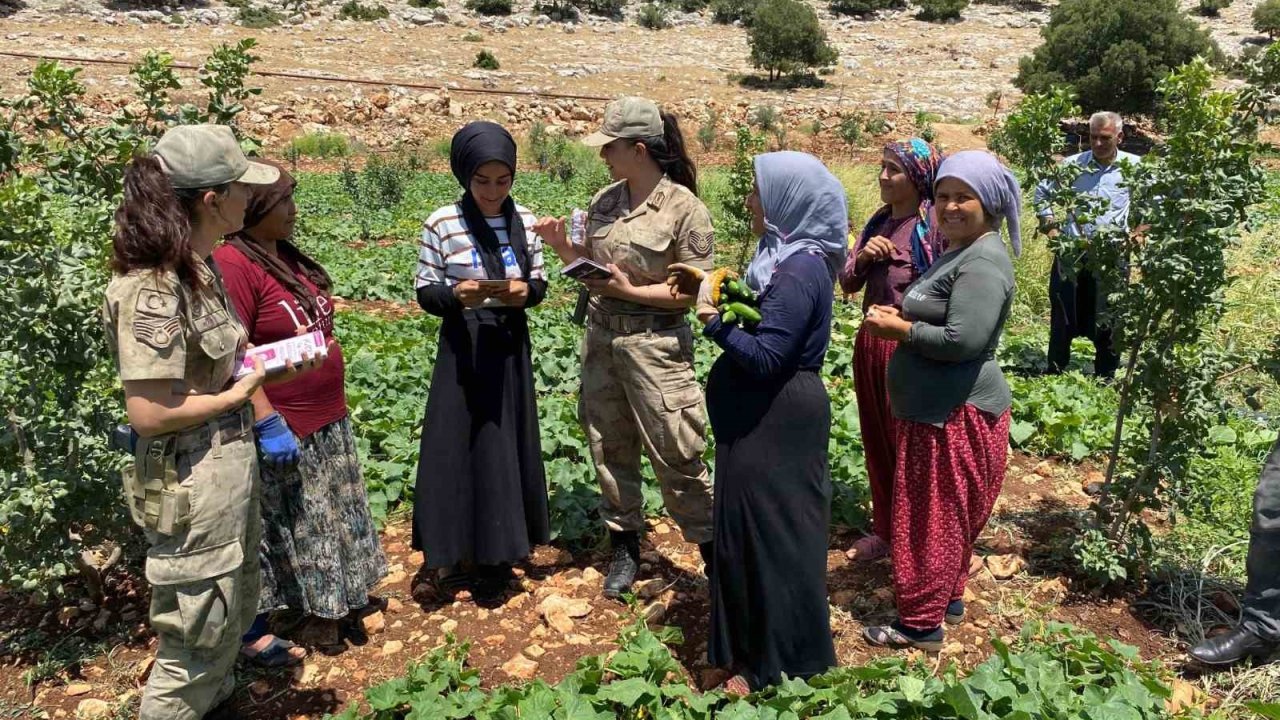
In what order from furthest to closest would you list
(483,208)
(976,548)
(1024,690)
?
(976,548), (483,208), (1024,690)

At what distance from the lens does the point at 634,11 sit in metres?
43.9

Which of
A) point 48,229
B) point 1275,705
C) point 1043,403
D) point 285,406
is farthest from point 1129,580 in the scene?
Result: point 48,229

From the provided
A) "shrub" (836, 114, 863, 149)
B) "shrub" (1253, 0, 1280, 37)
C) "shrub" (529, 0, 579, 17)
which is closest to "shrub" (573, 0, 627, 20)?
"shrub" (529, 0, 579, 17)

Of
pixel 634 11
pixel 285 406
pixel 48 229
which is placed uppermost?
pixel 634 11

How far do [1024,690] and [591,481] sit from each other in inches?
88.2

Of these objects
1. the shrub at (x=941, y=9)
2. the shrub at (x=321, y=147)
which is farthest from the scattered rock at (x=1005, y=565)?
the shrub at (x=941, y=9)

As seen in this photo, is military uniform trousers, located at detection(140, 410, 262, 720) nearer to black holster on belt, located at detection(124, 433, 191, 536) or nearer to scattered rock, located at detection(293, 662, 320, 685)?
black holster on belt, located at detection(124, 433, 191, 536)

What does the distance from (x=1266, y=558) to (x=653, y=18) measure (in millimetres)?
42348

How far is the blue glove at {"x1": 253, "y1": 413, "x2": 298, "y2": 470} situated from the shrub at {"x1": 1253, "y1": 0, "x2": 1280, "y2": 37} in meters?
45.3

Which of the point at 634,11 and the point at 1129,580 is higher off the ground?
the point at 634,11

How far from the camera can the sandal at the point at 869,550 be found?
3.81 metres

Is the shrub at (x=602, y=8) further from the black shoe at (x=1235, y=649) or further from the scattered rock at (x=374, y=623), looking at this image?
the black shoe at (x=1235, y=649)

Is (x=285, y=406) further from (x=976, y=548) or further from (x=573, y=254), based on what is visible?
(x=976, y=548)

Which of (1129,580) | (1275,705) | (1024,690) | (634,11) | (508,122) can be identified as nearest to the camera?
(1275,705)
